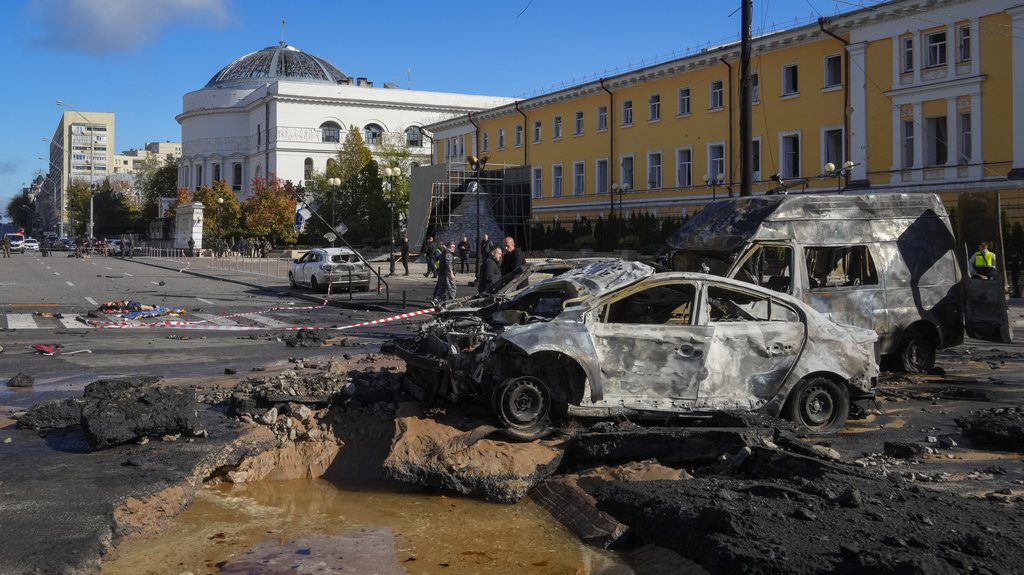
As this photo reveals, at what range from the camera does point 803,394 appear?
8.28 m

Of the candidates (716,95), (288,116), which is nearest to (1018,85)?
(716,95)

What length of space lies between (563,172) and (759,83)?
53.1ft

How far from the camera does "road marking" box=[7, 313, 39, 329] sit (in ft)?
60.0

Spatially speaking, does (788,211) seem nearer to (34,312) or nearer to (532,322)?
(532,322)

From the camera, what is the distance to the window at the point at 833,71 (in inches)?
1572

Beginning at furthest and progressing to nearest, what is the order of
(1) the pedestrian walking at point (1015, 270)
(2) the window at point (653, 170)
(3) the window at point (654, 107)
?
(2) the window at point (653, 170) < (3) the window at point (654, 107) < (1) the pedestrian walking at point (1015, 270)

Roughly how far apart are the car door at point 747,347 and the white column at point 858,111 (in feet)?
107

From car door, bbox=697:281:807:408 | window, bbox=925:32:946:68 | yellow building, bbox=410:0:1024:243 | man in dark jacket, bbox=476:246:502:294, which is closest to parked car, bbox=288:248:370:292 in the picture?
man in dark jacket, bbox=476:246:502:294

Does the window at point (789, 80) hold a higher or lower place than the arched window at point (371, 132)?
lower

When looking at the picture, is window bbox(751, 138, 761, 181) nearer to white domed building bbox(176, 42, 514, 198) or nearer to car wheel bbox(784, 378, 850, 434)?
car wheel bbox(784, 378, 850, 434)

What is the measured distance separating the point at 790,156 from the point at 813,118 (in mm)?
2235

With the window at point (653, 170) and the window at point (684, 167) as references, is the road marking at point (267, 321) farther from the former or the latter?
the window at point (653, 170)

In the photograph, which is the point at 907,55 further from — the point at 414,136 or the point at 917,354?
the point at 414,136

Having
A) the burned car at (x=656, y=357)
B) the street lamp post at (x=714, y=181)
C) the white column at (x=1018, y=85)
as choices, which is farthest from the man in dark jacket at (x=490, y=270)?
the street lamp post at (x=714, y=181)
